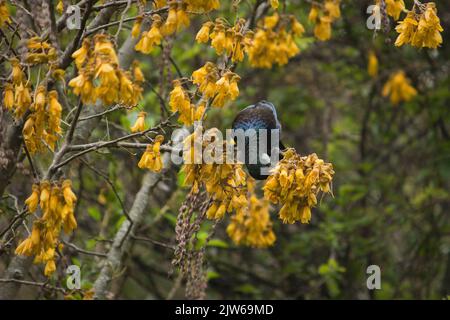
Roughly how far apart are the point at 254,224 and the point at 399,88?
2118mm

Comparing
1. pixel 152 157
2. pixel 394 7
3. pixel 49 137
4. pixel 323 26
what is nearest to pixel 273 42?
pixel 323 26

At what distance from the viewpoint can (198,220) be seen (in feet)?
9.97

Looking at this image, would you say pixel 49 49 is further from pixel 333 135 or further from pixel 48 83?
pixel 333 135

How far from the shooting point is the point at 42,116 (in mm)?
2645

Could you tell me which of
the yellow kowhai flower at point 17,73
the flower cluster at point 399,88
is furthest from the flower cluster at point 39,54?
the flower cluster at point 399,88

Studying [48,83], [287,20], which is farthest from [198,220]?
[287,20]

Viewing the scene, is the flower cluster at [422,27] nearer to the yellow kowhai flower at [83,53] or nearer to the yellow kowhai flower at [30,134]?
the yellow kowhai flower at [83,53]

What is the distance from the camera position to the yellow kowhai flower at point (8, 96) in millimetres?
2680

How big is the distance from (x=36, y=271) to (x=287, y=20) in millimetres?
2078

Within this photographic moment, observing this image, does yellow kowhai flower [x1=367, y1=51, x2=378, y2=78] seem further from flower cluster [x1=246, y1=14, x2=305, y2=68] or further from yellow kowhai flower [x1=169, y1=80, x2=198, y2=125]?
yellow kowhai flower [x1=169, y1=80, x2=198, y2=125]

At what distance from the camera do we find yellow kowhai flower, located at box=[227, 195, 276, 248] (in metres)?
4.22

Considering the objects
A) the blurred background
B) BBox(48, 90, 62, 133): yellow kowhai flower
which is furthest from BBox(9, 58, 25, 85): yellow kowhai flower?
the blurred background

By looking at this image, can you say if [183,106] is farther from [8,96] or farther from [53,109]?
[8,96]

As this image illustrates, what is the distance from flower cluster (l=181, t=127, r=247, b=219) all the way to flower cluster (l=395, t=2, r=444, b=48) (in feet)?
2.67
